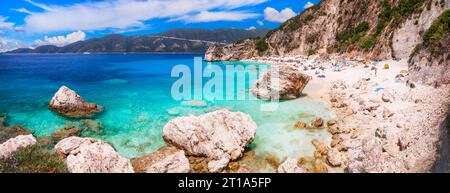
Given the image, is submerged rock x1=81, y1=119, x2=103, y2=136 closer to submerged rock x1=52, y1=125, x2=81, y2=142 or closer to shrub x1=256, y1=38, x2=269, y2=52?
submerged rock x1=52, y1=125, x2=81, y2=142

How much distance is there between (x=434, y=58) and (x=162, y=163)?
73.2 feet

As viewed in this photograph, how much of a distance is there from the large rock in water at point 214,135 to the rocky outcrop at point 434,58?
50.5 ft

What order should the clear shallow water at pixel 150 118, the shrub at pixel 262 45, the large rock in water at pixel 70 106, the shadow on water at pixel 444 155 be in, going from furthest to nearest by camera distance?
1. the shrub at pixel 262 45
2. the large rock in water at pixel 70 106
3. the clear shallow water at pixel 150 118
4. the shadow on water at pixel 444 155

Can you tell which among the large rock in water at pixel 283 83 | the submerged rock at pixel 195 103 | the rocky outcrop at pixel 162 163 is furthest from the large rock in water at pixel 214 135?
the large rock in water at pixel 283 83

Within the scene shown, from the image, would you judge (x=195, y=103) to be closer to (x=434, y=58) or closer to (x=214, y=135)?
(x=214, y=135)

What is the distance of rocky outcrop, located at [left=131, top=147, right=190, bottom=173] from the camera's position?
12.4 metres

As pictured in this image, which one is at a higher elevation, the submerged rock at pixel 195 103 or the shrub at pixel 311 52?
the shrub at pixel 311 52

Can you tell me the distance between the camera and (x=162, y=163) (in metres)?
12.5

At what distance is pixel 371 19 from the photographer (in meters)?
68.1

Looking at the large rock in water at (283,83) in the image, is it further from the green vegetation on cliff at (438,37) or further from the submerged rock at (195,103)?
the green vegetation on cliff at (438,37)

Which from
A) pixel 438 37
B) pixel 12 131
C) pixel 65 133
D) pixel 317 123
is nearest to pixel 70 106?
pixel 12 131

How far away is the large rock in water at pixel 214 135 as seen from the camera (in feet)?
45.5
